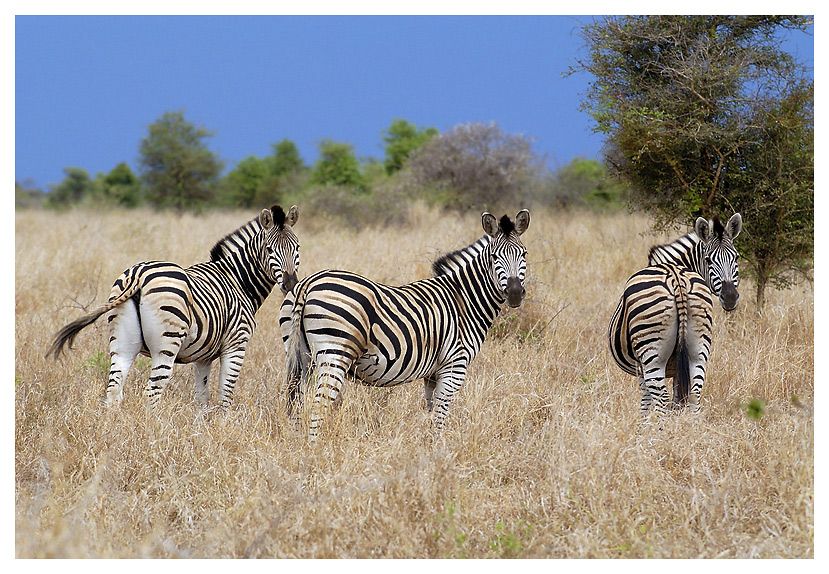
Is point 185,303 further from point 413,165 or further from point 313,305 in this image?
point 413,165

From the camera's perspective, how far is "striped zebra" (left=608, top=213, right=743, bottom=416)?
4660 millimetres

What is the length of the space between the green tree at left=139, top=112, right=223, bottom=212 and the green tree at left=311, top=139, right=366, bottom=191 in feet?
13.6

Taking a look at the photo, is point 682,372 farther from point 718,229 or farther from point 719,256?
point 718,229

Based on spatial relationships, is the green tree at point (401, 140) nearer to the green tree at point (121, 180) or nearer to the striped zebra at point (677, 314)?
the green tree at point (121, 180)

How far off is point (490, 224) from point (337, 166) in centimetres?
2055

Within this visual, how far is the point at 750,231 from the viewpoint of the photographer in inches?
318

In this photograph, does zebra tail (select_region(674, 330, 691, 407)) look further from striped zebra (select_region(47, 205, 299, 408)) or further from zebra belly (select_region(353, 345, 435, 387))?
striped zebra (select_region(47, 205, 299, 408))

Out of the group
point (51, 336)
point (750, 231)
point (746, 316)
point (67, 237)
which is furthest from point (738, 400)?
point (67, 237)

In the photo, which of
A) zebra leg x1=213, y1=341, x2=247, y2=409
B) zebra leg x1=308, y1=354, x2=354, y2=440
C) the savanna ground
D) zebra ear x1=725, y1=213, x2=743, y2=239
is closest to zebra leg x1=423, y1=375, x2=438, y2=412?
the savanna ground

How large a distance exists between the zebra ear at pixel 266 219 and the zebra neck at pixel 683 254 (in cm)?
278

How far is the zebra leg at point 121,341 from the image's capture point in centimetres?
468

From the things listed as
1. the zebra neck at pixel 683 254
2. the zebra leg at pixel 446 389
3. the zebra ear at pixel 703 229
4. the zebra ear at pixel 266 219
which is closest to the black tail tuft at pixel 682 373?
the zebra neck at pixel 683 254

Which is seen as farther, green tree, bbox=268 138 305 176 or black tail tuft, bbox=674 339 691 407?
green tree, bbox=268 138 305 176

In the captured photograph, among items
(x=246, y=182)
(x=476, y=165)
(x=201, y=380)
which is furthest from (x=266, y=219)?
(x=246, y=182)
